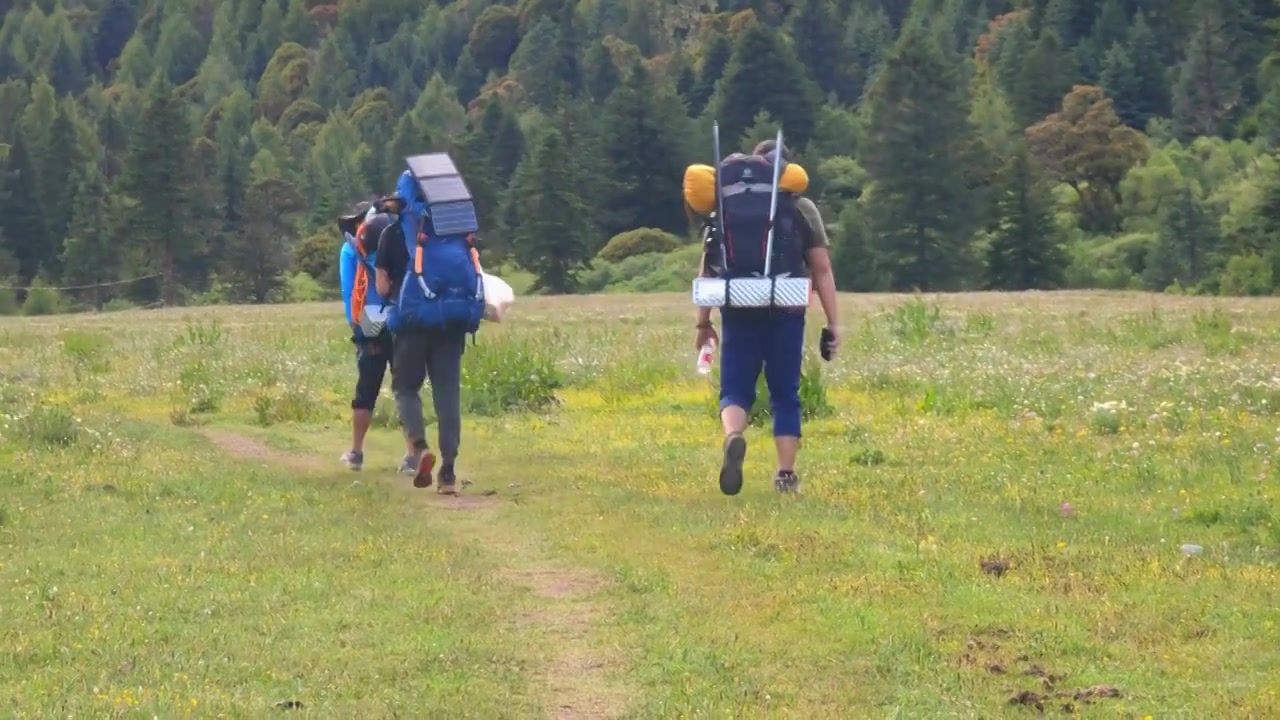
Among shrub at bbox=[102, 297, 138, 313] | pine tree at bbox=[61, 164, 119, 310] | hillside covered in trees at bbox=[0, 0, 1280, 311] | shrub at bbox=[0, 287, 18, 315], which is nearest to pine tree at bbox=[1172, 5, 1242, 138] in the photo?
hillside covered in trees at bbox=[0, 0, 1280, 311]

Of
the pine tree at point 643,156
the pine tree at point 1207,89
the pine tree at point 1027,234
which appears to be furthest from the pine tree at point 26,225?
the pine tree at point 1207,89

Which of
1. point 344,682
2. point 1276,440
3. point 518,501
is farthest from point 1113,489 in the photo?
point 344,682

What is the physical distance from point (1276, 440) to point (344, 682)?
23.7ft

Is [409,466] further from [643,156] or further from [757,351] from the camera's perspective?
[643,156]

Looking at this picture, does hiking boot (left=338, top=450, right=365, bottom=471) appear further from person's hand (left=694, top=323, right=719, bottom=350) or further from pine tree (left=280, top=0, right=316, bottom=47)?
pine tree (left=280, top=0, right=316, bottom=47)

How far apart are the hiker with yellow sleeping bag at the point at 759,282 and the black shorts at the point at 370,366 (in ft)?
9.53

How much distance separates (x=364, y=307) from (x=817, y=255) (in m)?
3.44

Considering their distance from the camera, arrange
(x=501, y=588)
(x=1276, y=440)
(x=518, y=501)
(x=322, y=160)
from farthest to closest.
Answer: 1. (x=322, y=160)
2. (x=1276, y=440)
3. (x=518, y=501)
4. (x=501, y=588)

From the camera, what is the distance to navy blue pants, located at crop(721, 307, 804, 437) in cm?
1021

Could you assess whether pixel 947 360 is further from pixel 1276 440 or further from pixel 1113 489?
pixel 1113 489

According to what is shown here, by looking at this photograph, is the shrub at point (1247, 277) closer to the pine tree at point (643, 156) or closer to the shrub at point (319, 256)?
the pine tree at point (643, 156)

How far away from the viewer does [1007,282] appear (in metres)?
65.1

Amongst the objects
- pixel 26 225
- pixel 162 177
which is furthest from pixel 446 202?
pixel 26 225

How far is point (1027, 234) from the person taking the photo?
Result: 6394 centimetres
